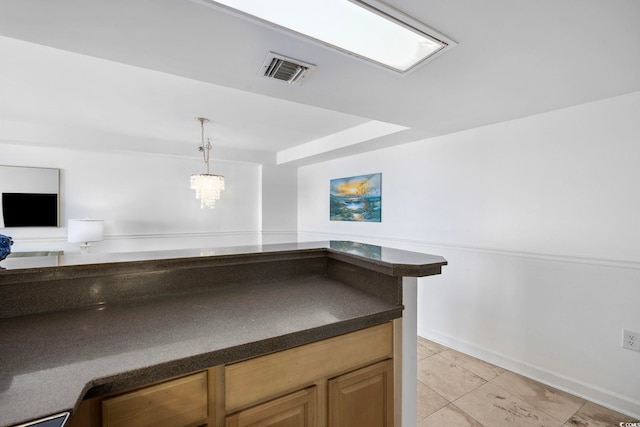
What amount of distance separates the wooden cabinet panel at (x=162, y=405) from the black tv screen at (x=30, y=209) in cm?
402

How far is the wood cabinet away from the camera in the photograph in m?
0.81

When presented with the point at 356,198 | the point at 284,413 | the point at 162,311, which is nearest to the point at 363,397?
the point at 284,413

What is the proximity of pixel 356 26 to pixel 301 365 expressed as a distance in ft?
4.61

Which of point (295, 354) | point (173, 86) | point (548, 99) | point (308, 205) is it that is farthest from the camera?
point (308, 205)

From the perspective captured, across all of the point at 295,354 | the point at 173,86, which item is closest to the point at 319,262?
the point at 295,354

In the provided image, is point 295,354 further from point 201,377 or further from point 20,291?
point 20,291

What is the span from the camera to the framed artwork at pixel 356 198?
3.69 m

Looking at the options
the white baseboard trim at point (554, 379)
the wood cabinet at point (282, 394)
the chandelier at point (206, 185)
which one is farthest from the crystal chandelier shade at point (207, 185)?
the white baseboard trim at point (554, 379)

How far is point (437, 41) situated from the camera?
1.30m

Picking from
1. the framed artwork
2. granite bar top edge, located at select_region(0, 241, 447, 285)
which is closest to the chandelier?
the framed artwork

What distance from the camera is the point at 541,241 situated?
2285 millimetres

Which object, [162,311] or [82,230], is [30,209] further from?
[162,311]

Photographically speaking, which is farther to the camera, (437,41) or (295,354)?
(437,41)

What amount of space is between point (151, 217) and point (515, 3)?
458 centimetres
